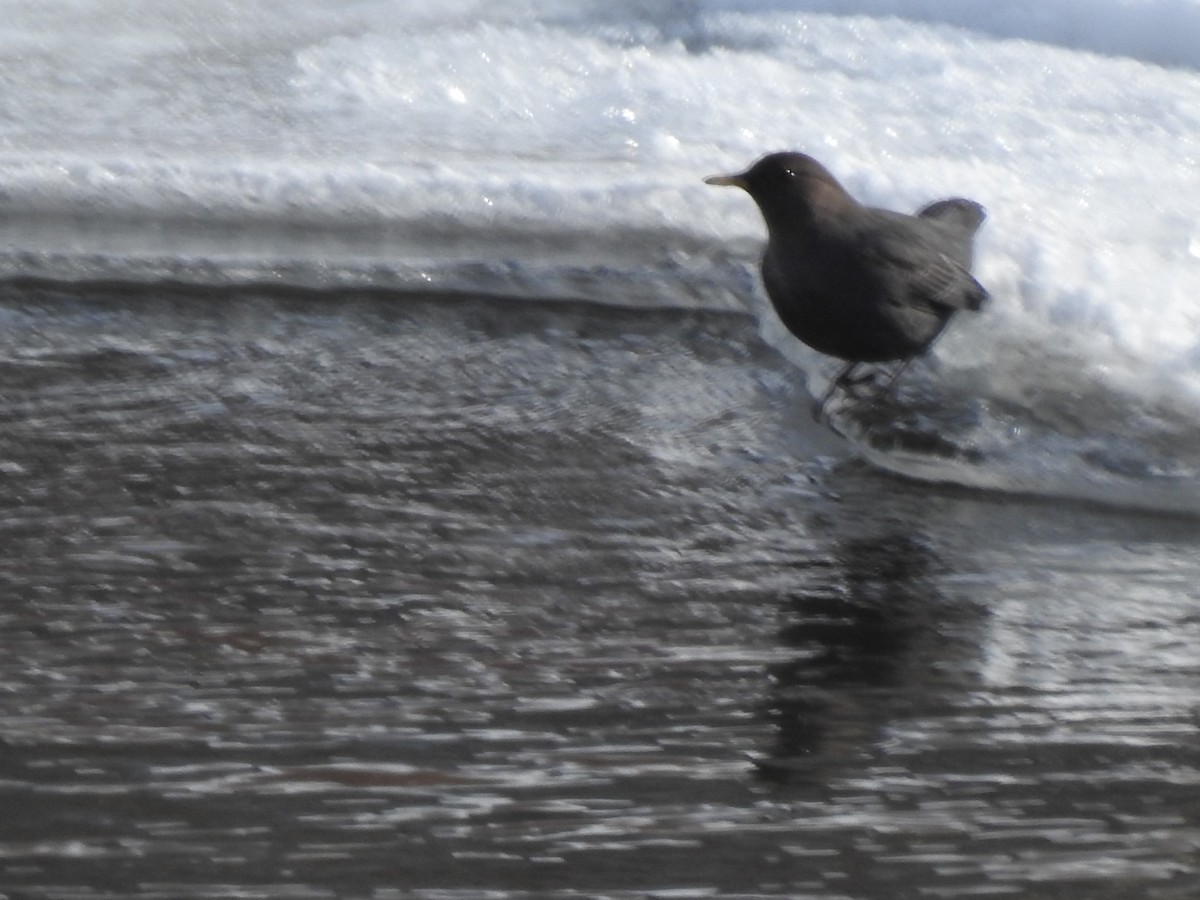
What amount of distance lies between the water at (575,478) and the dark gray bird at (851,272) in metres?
0.13

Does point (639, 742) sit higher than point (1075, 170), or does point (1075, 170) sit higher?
point (1075, 170)

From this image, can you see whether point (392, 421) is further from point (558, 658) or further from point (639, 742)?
point (639, 742)

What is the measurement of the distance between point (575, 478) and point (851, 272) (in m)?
0.91

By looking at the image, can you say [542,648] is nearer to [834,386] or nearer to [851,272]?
[834,386]

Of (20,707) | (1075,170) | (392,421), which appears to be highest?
(1075,170)

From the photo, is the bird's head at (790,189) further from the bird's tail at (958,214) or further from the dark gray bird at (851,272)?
the bird's tail at (958,214)

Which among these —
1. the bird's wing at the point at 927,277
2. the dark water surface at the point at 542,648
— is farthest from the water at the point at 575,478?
the bird's wing at the point at 927,277

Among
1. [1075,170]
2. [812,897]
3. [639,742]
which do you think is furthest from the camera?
[1075,170]

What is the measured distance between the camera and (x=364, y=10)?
6.45 meters

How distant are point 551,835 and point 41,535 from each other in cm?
118

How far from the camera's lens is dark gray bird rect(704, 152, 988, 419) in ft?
12.8

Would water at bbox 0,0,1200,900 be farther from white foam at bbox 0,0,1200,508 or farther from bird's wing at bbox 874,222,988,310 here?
bird's wing at bbox 874,222,988,310

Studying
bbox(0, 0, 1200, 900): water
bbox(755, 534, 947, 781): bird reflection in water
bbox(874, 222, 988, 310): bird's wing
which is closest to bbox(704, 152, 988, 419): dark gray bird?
bbox(874, 222, 988, 310): bird's wing

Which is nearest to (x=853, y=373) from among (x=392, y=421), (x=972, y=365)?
(x=972, y=365)
